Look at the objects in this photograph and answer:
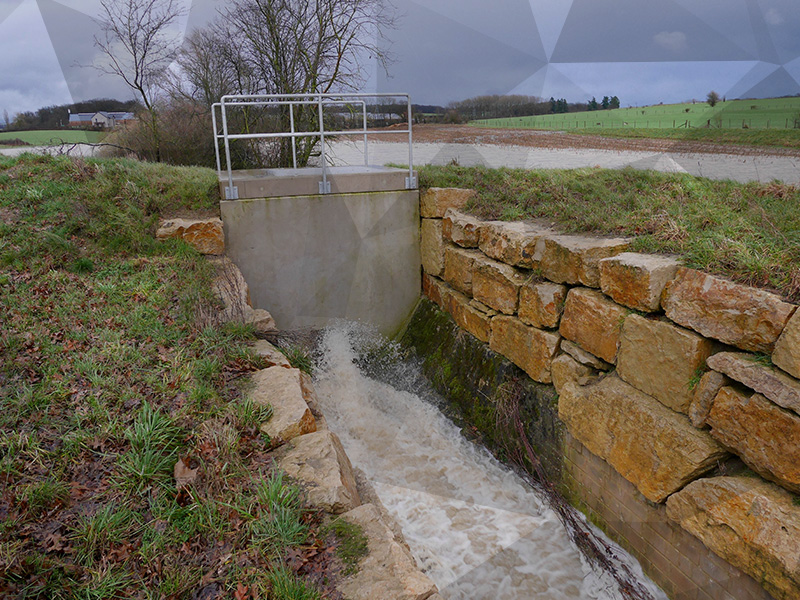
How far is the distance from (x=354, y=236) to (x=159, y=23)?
9.03 m

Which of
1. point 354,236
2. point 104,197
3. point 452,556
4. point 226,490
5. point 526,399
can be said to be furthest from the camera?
point 354,236

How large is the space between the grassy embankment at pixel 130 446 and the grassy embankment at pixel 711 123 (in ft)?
17.0

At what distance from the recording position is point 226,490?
310cm

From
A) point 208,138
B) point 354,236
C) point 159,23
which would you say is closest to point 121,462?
point 354,236

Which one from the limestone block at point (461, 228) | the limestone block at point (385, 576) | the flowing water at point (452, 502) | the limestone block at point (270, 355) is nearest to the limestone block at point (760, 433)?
the flowing water at point (452, 502)

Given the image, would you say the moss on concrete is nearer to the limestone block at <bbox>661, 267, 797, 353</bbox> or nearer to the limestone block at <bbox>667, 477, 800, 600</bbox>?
the limestone block at <bbox>667, 477, 800, 600</bbox>

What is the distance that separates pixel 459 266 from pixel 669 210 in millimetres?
2685

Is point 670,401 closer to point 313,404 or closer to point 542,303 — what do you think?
point 542,303

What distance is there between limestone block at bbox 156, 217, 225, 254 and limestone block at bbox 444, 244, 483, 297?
3.07 m

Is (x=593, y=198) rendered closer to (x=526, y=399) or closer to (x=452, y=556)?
(x=526, y=399)

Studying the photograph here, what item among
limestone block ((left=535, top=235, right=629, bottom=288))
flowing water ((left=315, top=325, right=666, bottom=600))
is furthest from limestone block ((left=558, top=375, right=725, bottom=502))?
limestone block ((left=535, top=235, right=629, bottom=288))

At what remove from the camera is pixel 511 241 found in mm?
5812

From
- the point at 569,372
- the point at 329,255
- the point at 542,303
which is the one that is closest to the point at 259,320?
the point at 329,255

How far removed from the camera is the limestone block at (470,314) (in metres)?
6.38
